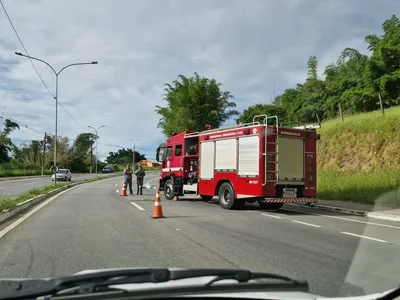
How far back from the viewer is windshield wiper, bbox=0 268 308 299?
257cm

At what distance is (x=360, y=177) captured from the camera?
842 inches

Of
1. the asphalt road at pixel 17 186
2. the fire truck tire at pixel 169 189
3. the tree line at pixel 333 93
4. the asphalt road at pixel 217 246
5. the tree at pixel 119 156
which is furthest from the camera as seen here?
the tree at pixel 119 156

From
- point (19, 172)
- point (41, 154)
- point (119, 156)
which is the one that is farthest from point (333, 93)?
point (119, 156)

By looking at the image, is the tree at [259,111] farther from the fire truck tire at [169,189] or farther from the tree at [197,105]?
the fire truck tire at [169,189]

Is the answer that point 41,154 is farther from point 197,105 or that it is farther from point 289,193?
point 289,193

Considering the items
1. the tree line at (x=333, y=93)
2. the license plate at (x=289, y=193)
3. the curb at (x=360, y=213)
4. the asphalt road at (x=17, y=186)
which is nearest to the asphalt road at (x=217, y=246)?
the curb at (x=360, y=213)

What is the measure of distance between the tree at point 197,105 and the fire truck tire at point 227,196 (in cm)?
2426

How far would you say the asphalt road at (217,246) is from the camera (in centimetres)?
619

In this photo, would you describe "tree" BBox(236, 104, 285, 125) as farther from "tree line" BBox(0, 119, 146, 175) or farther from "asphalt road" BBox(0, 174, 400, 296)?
"asphalt road" BBox(0, 174, 400, 296)

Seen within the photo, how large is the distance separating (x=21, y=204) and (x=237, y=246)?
1027 cm

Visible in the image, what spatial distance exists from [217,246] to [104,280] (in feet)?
18.2

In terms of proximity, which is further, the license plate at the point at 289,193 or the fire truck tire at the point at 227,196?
the fire truck tire at the point at 227,196

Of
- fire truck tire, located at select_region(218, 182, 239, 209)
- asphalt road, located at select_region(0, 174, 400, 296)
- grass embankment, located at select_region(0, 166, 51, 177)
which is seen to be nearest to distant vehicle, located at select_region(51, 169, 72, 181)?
grass embankment, located at select_region(0, 166, 51, 177)

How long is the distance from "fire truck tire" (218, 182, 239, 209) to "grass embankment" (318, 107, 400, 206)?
18.3 feet
